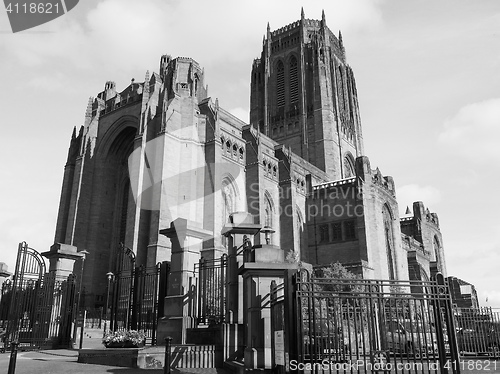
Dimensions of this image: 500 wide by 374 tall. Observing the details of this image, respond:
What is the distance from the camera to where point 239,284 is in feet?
32.0

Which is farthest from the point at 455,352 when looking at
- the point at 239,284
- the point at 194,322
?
the point at 194,322

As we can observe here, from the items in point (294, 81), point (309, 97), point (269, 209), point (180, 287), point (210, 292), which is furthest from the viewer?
point (294, 81)

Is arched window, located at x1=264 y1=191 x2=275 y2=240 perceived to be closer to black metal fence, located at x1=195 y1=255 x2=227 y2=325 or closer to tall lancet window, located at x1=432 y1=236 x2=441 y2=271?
black metal fence, located at x1=195 y1=255 x2=227 y2=325

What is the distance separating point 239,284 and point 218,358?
159 centimetres

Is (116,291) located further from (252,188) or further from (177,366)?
(252,188)

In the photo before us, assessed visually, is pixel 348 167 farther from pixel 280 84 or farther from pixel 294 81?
pixel 280 84

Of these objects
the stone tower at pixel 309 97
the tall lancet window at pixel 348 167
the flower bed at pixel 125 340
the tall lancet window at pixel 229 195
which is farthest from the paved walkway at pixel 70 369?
the tall lancet window at pixel 348 167

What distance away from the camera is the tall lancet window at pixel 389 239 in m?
40.9

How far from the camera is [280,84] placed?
58.6m

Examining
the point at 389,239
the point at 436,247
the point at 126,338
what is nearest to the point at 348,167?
the point at 389,239

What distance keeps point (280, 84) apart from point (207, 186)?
33843 mm

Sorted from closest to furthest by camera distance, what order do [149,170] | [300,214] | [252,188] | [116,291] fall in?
1. [116,291]
2. [149,170]
3. [252,188]
4. [300,214]

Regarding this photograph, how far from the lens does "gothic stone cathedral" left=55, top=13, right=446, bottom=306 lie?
27.2m

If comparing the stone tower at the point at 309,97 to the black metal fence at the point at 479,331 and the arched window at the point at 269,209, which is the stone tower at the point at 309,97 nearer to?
the arched window at the point at 269,209
